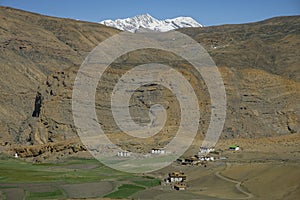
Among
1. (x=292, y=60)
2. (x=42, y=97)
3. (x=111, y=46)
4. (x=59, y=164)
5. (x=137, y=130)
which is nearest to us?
(x=59, y=164)

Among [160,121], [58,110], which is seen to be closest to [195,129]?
[160,121]

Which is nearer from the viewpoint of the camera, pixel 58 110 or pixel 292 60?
pixel 58 110

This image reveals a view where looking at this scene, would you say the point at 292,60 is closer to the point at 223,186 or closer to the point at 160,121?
the point at 160,121

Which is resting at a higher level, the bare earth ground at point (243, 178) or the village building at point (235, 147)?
the village building at point (235, 147)

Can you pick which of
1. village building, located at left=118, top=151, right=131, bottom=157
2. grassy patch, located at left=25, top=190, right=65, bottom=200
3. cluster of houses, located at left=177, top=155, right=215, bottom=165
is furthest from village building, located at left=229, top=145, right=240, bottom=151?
grassy patch, located at left=25, top=190, right=65, bottom=200

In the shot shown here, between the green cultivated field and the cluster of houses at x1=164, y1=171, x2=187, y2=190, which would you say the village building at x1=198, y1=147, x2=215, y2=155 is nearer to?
the green cultivated field

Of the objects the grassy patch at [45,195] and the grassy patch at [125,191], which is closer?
the grassy patch at [45,195]

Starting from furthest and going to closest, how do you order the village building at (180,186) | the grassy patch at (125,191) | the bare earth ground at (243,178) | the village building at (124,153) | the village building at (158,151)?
the village building at (124,153)
the village building at (158,151)
the village building at (180,186)
the grassy patch at (125,191)
the bare earth ground at (243,178)

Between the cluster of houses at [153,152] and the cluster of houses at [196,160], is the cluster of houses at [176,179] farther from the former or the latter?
the cluster of houses at [153,152]

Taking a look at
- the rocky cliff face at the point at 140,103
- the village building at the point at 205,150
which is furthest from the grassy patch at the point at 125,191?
the rocky cliff face at the point at 140,103
